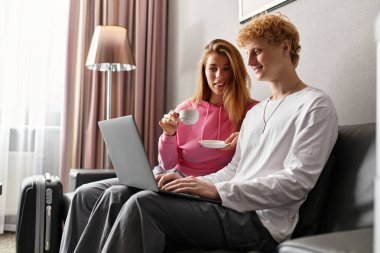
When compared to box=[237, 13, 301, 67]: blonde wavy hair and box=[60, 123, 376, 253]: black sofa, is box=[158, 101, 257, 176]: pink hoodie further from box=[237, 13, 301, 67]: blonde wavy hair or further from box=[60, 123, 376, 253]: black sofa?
box=[60, 123, 376, 253]: black sofa

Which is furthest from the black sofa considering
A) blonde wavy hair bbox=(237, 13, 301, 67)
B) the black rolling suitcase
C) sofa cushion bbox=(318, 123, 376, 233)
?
the black rolling suitcase

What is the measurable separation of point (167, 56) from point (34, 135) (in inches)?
46.9

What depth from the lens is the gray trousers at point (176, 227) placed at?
1.29m

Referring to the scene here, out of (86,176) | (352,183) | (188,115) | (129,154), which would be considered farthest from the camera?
(86,176)

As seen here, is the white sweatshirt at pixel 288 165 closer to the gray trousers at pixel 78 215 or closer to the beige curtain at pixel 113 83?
the gray trousers at pixel 78 215

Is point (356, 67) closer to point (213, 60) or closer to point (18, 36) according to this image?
point (213, 60)

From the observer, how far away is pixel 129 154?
1.54m

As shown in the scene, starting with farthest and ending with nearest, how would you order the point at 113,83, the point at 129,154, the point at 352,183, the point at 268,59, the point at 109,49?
the point at 113,83 → the point at 109,49 → the point at 268,59 → the point at 129,154 → the point at 352,183

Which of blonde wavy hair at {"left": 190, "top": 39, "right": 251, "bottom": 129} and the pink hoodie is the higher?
blonde wavy hair at {"left": 190, "top": 39, "right": 251, "bottom": 129}

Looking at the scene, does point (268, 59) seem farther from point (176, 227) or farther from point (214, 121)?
point (176, 227)

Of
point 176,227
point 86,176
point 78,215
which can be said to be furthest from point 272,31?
point 86,176

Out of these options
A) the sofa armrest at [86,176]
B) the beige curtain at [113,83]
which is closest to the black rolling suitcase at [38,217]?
the sofa armrest at [86,176]

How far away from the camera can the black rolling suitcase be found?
204 centimetres

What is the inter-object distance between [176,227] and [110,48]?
6.43 feet
